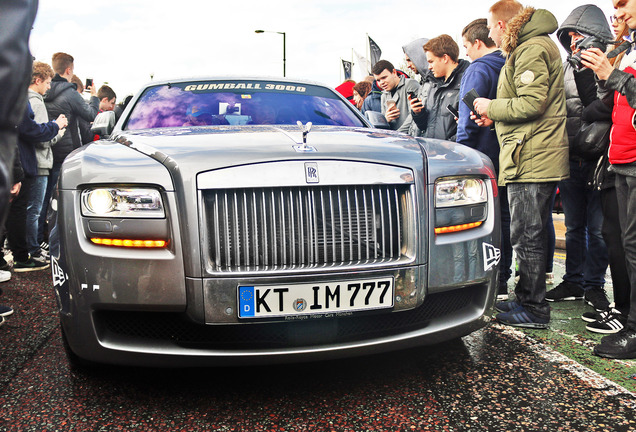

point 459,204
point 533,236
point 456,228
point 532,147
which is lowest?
point 533,236

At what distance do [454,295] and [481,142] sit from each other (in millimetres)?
2107

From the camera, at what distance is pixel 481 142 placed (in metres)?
4.46

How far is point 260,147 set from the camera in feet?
8.09

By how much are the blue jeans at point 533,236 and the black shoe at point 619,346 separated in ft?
1.75

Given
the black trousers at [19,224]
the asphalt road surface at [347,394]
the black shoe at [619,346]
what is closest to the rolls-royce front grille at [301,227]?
the asphalt road surface at [347,394]

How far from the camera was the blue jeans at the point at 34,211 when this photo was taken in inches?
228

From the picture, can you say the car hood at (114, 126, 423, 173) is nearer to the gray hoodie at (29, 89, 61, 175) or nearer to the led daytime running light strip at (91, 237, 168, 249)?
the led daytime running light strip at (91, 237, 168, 249)

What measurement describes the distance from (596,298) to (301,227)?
107 inches

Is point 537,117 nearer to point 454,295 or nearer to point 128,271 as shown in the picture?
point 454,295

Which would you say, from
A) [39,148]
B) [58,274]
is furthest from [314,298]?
[39,148]

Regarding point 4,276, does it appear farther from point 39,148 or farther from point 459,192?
point 459,192

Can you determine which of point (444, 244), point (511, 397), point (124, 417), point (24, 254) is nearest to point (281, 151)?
point (444, 244)

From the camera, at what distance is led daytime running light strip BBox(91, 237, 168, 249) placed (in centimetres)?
228

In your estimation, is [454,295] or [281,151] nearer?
[281,151]
